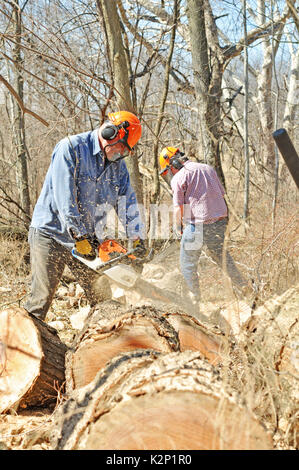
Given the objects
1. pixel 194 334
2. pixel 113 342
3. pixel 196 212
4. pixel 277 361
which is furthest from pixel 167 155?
pixel 277 361

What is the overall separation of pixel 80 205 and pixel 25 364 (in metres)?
1.56

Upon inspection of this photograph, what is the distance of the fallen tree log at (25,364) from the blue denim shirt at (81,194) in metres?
0.88

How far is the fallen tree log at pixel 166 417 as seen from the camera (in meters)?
1.32

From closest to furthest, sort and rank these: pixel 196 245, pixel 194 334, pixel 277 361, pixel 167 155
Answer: pixel 277 361
pixel 194 334
pixel 196 245
pixel 167 155

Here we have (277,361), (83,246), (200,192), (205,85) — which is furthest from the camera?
(205,85)

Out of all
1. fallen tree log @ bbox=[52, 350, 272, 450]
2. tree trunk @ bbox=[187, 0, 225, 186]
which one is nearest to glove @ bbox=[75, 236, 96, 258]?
fallen tree log @ bbox=[52, 350, 272, 450]

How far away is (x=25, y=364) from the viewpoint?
250 centimetres

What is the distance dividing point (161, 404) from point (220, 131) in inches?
207

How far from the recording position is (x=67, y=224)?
3.17 meters

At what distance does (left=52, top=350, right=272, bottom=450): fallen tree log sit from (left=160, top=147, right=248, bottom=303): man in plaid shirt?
293 centimetres

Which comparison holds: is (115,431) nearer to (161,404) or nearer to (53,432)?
(161,404)

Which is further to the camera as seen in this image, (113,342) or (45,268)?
(45,268)

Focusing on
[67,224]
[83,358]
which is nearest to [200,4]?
[67,224]

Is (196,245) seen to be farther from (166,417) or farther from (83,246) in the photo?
(166,417)
